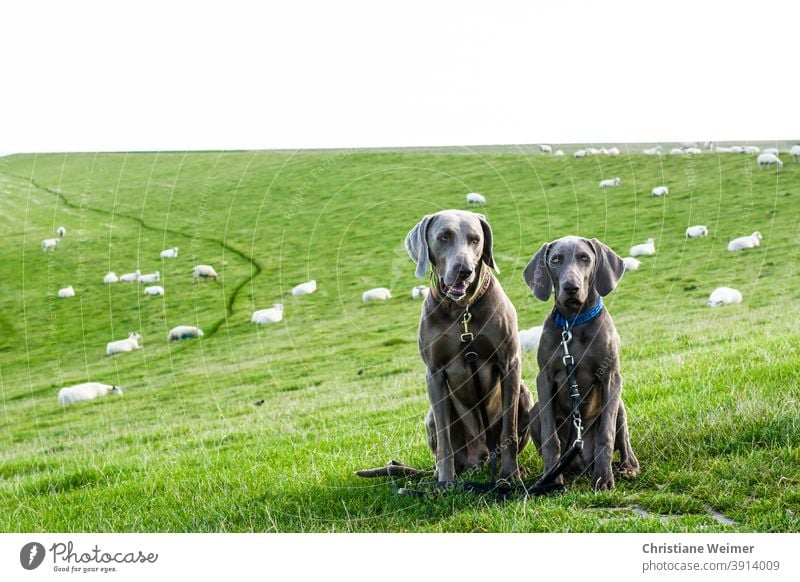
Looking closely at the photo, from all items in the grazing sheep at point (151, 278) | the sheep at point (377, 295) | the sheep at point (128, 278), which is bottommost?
the sheep at point (377, 295)

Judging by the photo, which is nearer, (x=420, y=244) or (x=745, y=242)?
(x=420, y=244)

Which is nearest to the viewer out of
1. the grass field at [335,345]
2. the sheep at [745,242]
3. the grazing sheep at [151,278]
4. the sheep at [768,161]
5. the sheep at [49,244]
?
the grass field at [335,345]

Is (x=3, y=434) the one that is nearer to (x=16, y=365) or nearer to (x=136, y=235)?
(x=16, y=365)

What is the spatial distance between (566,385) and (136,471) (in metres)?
4.95

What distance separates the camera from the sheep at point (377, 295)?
16.6m

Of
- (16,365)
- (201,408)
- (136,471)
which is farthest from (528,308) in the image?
(16,365)

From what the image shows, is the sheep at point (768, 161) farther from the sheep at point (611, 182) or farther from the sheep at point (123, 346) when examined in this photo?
the sheep at point (123, 346)

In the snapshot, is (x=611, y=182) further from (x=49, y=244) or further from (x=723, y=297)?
(x=49, y=244)

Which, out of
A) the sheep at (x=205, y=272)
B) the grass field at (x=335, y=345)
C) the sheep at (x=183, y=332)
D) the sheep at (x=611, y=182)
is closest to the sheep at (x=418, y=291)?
the grass field at (x=335, y=345)

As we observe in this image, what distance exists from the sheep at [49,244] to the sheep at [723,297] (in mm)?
10140

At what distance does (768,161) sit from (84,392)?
48.8ft

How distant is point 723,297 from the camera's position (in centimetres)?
1418

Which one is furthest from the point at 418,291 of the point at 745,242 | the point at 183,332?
the point at 745,242

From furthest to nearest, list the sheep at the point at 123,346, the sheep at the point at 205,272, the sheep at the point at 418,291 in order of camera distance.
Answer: the sheep at the point at 123,346, the sheep at the point at 418,291, the sheep at the point at 205,272
